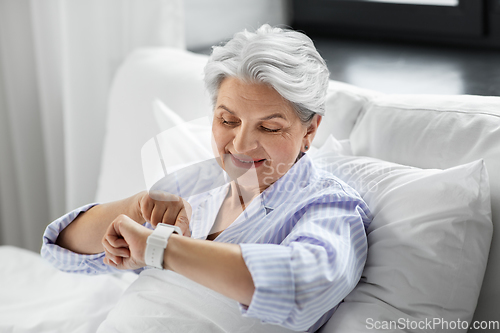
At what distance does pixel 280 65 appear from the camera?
1.06m

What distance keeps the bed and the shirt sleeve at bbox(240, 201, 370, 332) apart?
106 millimetres

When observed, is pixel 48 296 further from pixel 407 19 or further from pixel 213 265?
pixel 407 19

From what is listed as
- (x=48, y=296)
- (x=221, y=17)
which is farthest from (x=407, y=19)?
(x=48, y=296)

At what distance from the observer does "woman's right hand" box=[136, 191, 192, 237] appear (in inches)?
43.2

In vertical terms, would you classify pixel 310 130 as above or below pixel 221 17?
below

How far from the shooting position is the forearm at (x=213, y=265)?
91cm

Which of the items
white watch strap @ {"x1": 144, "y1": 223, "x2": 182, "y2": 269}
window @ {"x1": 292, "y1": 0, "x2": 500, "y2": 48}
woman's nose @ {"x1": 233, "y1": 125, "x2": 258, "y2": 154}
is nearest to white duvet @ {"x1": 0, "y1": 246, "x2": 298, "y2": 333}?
white watch strap @ {"x1": 144, "y1": 223, "x2": 182, "y2": 269}

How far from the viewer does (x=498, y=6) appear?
6.06ft

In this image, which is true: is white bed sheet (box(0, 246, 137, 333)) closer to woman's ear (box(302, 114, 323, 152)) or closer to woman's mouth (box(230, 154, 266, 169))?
woman's mouth (box(230, 154, 266, 169))

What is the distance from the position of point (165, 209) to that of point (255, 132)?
26cm

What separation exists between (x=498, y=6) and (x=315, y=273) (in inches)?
56.9

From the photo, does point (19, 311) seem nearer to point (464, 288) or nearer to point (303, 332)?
point (303, 332)

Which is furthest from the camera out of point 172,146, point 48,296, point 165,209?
point 48,296

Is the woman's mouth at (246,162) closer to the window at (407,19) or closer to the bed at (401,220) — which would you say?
the bed at (401,220)
